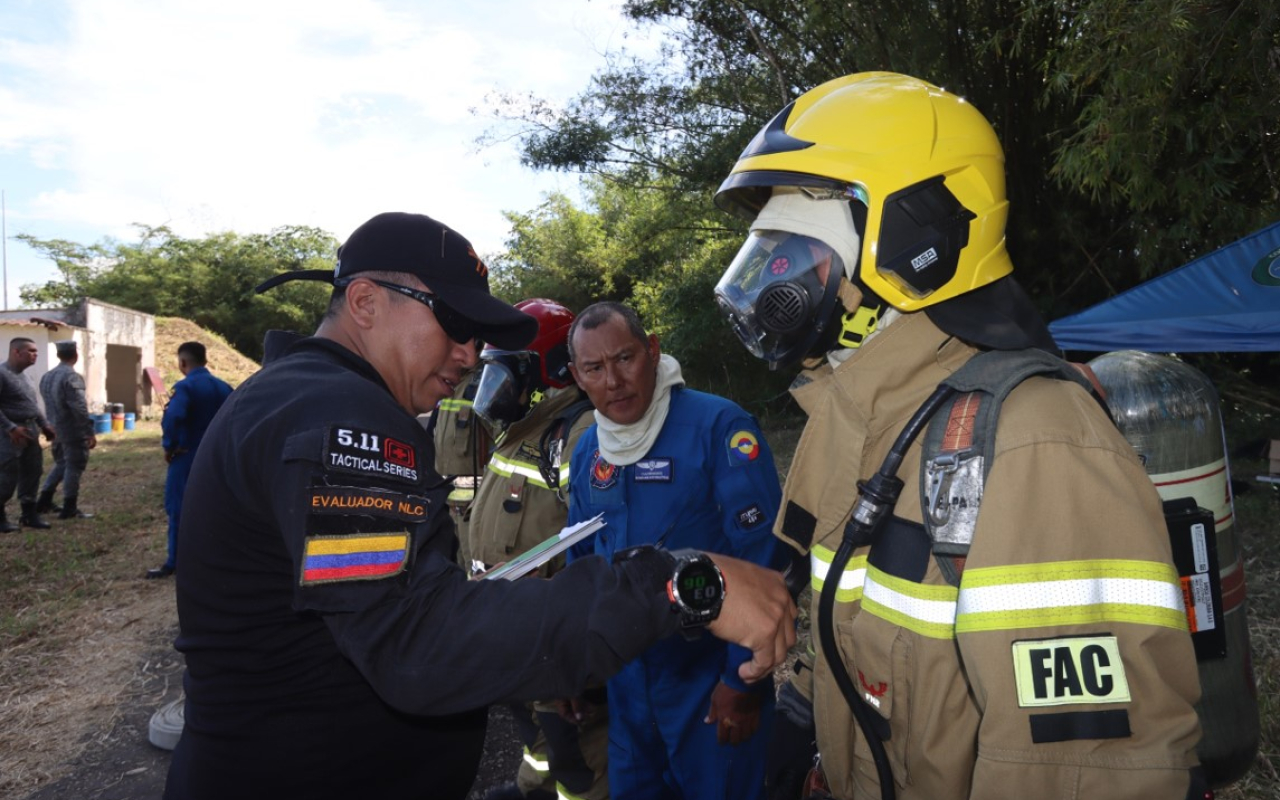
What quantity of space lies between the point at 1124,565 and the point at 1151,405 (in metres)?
1.58

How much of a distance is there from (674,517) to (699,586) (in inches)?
57.0

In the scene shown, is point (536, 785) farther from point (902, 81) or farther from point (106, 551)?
point (106, 551)

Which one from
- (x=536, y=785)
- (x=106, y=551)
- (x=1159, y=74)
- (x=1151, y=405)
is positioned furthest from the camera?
(x=106, y=551)

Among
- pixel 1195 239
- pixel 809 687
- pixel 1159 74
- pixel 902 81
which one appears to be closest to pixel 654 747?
pixel 809 687

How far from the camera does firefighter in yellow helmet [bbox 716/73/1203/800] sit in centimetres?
129

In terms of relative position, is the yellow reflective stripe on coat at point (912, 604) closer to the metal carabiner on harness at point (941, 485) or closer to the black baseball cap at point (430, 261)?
the metal carabiner on harness at point (941, 485)

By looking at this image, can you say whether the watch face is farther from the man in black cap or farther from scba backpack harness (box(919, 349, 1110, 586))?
scba backpack harness (box(919, 349, 1110, 586))

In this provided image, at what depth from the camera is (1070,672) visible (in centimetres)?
129

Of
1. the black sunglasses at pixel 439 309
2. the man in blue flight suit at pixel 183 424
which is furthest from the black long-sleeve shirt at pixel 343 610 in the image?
the man in blue flight suit at pixel 183 424

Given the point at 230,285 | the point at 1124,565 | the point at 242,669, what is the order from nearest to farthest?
the point at 1124,565 < the point at 242,669 < the point at 230,285

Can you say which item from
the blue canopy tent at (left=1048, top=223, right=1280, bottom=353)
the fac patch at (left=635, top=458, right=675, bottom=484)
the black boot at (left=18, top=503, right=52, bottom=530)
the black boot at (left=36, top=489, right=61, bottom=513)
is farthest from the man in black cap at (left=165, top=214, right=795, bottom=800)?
the black boot at (left=36, top=489, right=61, bottom=513)

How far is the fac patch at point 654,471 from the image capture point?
3201mm

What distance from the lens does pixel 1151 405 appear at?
2.60 meters

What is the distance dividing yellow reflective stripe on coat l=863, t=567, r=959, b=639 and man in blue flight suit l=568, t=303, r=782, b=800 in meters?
1.26
